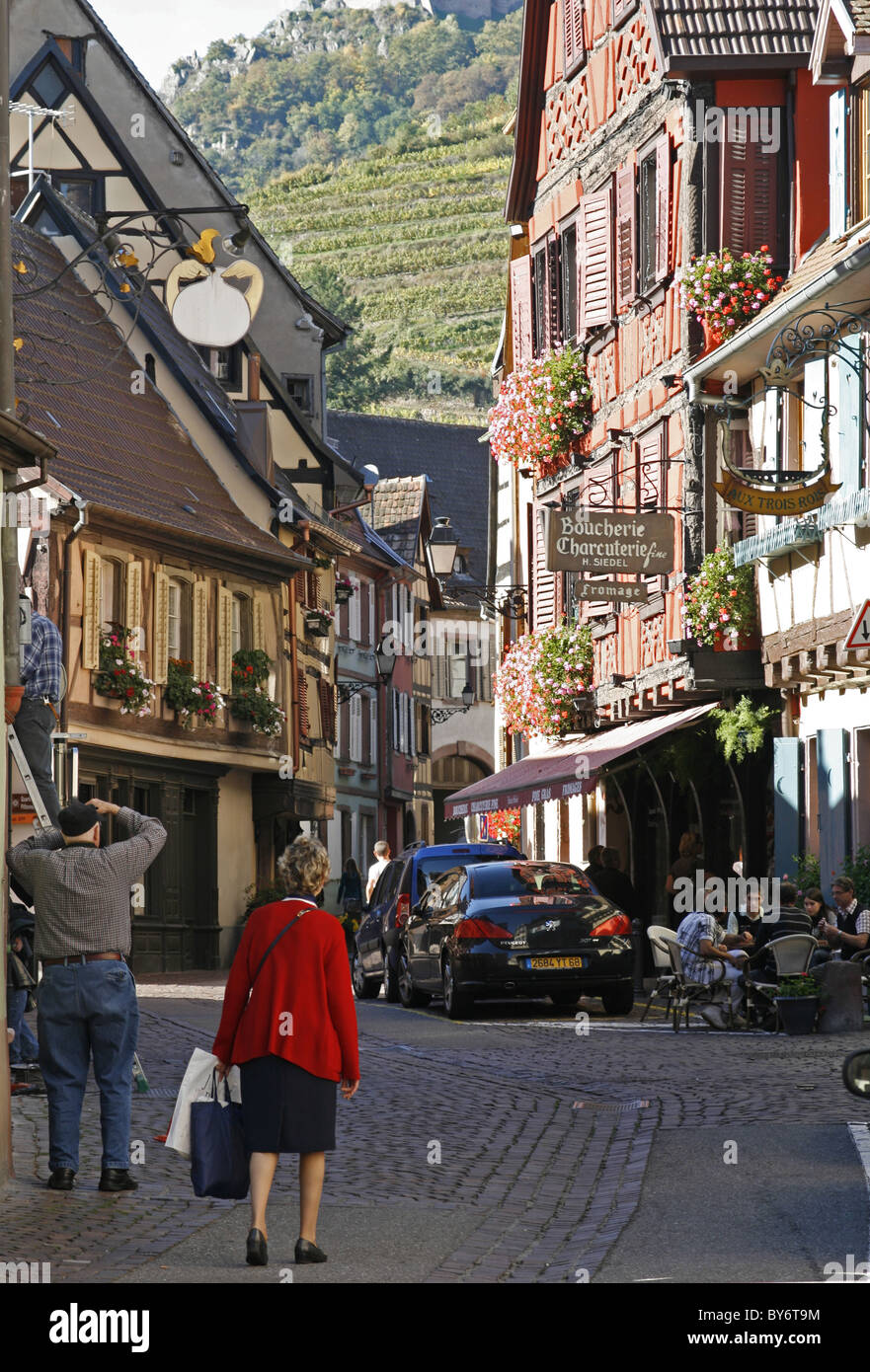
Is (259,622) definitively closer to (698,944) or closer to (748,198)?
(748,198)

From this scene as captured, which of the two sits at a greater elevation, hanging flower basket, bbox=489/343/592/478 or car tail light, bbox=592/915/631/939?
hanging flower basket, bbox=489/343/592/478

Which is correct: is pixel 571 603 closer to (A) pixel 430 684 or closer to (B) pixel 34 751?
(B) pixel 34 751

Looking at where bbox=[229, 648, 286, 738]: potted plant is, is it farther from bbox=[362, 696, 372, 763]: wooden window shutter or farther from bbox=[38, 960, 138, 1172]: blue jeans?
bbox=[38, 960, 138, 1172]: blue jeans

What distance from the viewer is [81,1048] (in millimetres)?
10188

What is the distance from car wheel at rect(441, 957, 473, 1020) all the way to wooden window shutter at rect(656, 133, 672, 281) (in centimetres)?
971

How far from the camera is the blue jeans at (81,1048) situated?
10.1 metres

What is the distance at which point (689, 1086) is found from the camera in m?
14.3

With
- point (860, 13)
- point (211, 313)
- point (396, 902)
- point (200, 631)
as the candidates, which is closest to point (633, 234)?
point (860, 13)

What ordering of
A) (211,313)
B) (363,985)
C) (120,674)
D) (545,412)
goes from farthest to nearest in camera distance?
(211,313) → (120,674) → (545,412) → (363,985)

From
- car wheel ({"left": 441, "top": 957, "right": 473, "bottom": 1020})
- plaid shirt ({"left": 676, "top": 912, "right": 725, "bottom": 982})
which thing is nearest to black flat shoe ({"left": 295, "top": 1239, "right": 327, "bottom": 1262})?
plaid shirt ({"left": 676, "top": 912, "right": 725, "bottom": 982})

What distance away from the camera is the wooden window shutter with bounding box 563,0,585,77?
103 feet

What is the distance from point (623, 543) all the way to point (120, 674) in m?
10.3

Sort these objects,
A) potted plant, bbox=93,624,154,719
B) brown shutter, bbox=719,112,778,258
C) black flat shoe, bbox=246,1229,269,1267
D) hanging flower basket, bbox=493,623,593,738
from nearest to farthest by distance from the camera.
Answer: black flat shoe, bbox=246,1229,269,1267 < brown shutter, bbox=719,112,778,258 < hanging flower basket, bbox=493,623,593,738 < potted plant, bbox=93,624,154,719

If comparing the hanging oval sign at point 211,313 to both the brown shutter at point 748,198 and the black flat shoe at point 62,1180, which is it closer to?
the brown shutter at point 748,198
